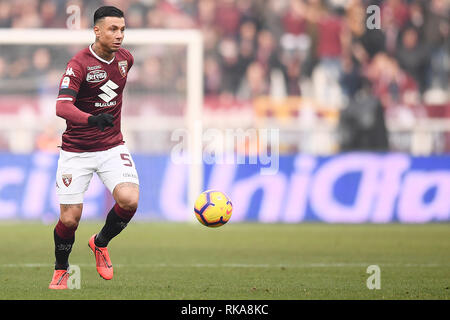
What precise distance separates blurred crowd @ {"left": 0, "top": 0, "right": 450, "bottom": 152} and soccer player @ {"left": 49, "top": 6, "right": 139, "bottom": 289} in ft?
32.6

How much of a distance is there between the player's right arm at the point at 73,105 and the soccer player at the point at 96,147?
4cm

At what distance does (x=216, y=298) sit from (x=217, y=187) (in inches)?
340

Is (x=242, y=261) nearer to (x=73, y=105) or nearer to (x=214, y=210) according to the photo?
(x=214, y=210)

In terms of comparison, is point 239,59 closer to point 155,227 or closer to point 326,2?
point 326,2

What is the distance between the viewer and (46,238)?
1341 cm

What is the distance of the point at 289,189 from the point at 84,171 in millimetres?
8088

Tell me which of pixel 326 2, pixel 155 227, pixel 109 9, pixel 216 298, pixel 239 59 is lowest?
pixel 216 298

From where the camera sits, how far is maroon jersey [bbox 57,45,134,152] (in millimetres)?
8305

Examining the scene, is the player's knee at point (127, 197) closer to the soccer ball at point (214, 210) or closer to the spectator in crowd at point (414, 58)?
the soccer ball at point (214, 210)

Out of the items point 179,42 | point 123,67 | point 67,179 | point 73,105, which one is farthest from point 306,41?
point 73,105

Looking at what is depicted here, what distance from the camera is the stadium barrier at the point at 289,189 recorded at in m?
16.2

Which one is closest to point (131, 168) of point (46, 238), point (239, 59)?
point (46, 238)

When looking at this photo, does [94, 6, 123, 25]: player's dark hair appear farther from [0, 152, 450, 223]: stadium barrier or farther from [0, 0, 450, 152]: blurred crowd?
[0, 0, 450, 152]: blurred crowd

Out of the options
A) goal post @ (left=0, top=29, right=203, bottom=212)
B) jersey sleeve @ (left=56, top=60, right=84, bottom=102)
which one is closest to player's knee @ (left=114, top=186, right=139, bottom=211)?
jersey sleeve @ (left=56, top=60, right=84, bottom=102)
